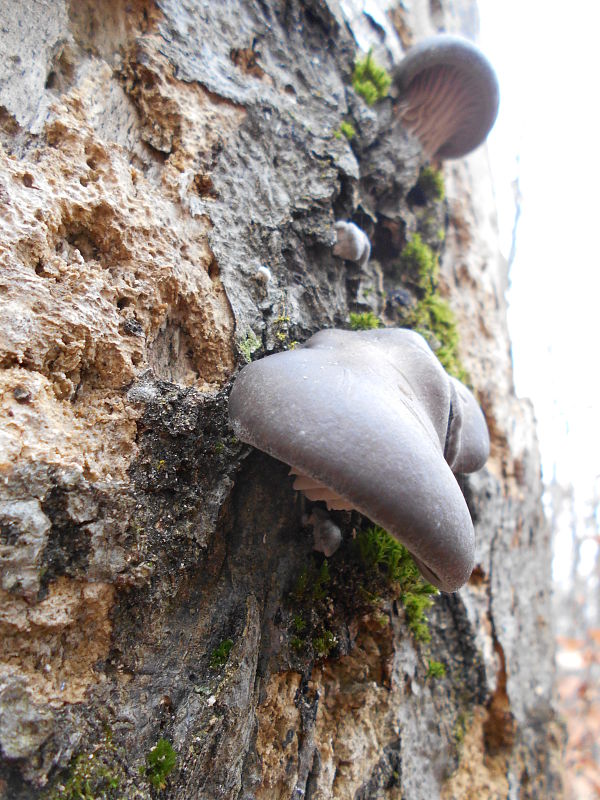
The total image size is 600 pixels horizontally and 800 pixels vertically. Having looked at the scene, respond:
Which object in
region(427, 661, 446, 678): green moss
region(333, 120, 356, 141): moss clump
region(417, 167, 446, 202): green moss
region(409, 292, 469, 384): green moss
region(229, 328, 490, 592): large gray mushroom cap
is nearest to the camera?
region(229, 328, 490, 592): large gray mushroom cap

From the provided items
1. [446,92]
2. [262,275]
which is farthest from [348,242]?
[446,92]

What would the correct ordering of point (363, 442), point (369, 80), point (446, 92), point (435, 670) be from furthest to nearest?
point (446, 92)
point (369, 80)
point (435, 670)
point (363, 442)

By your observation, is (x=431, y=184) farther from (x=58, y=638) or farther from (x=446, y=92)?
(x=58, y=638)

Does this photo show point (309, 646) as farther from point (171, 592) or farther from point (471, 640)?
point (471, 640)

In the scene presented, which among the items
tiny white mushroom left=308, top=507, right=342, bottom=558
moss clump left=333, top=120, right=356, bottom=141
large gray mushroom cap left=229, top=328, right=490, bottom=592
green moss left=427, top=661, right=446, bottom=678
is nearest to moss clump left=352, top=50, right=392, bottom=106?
moss clump left=333, top=120, right=356, bottom=141

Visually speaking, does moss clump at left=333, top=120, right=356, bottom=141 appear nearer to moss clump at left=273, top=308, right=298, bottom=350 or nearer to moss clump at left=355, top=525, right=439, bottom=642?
moss clump at left=273, top=308, right=298, bottom=350

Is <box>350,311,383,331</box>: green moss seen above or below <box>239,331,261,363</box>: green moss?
above
